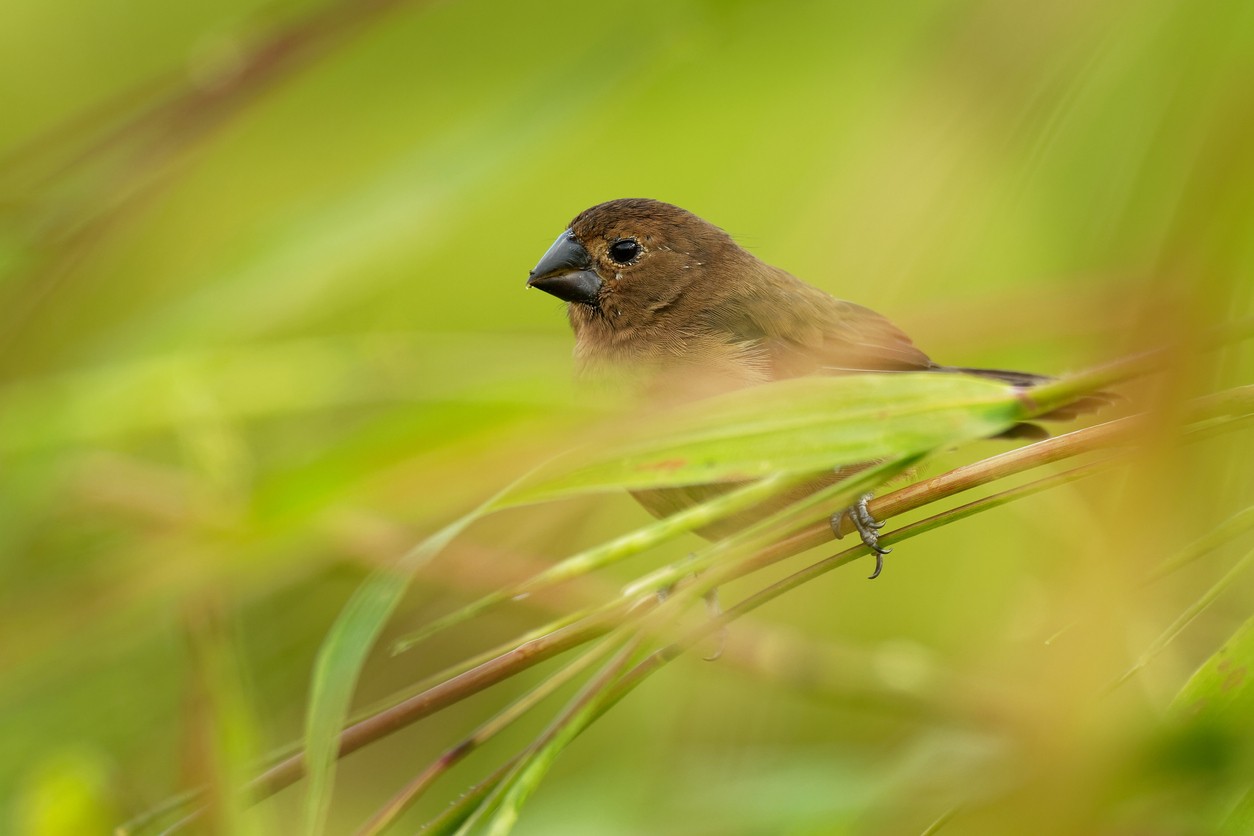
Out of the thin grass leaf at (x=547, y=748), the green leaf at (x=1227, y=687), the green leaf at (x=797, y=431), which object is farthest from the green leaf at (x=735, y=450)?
the green leaf at (x=1227, y=687)

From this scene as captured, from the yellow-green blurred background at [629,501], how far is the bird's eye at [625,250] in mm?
241

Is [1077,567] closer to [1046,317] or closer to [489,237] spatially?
[1046,317]

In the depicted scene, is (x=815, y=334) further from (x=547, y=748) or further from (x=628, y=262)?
(x=547, y=748)

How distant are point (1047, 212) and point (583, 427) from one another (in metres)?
0.72

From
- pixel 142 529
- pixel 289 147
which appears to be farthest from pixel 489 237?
pixel 142 529

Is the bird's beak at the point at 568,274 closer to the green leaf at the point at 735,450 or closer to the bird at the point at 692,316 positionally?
the bird at the point at 692,316

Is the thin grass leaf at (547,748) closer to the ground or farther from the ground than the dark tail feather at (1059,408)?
closer to the ground

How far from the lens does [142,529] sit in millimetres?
2670

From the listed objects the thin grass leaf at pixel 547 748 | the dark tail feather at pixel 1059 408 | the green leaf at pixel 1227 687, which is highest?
the dark tail feather at pixel 1059 408

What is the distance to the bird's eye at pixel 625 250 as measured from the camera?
10.0 ft

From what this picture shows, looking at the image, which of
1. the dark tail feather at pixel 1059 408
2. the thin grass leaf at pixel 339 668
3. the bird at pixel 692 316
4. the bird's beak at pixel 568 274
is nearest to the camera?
the thin grass leaf at pixel 339 668

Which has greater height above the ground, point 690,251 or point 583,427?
point 690,251

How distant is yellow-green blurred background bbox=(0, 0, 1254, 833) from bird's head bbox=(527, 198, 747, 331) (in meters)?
0.16

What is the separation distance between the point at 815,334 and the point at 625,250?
537 millimetres
